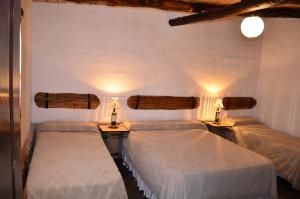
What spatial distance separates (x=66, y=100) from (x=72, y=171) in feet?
5.31

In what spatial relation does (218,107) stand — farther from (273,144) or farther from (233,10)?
(233,10)

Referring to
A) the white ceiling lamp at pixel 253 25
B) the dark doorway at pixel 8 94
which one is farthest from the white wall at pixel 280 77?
the dark doorway at pixel 8 94

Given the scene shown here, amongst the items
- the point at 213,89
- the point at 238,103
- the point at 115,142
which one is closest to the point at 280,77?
the point at 238,103

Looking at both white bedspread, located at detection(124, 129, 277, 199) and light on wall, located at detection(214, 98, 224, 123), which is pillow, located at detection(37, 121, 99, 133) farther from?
light on wall, located at detection(214, 98, 224, 123)

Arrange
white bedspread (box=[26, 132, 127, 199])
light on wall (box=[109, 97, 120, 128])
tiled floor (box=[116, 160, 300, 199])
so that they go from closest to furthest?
white bedspread (box=[26, 132, 127, 199])
tiled floor (box=[116, 160, 300, 199])
light on wall (box=[109, 97, 120, 128])

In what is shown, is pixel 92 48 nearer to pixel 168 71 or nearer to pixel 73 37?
pixel 73 37

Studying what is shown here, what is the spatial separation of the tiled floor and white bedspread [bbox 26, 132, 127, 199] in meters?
0.61

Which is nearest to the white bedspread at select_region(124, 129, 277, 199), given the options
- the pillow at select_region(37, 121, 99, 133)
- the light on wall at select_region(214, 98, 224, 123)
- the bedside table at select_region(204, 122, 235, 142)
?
the pillow at select_region(37, 121, 99, 133)

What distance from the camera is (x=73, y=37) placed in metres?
3.41

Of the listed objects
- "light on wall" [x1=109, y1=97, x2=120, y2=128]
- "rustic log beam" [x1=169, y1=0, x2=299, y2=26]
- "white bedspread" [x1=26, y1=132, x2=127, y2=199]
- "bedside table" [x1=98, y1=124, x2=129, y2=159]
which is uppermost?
"rustic log beam" [x1=169, y1=0, x2=299, y2=26]

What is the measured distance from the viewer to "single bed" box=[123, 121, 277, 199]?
2.27 meters

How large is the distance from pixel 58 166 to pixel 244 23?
2497mm

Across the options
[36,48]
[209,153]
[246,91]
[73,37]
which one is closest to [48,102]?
[36,48]

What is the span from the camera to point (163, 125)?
148 inches
